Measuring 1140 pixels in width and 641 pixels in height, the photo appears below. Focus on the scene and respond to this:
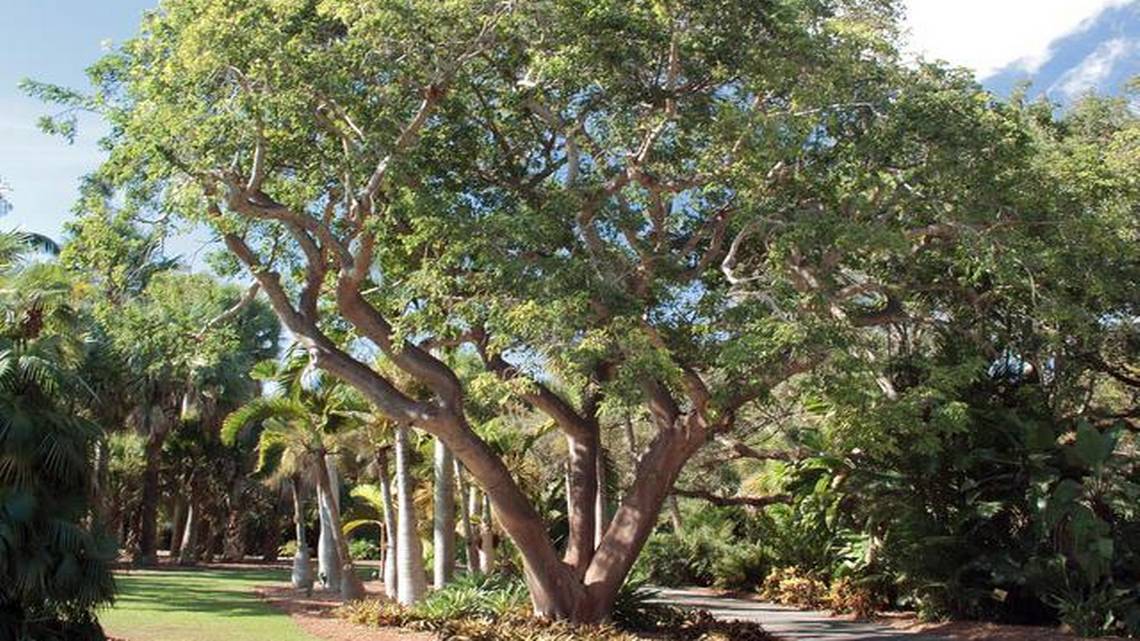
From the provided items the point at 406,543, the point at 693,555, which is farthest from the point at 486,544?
the point at 693,555

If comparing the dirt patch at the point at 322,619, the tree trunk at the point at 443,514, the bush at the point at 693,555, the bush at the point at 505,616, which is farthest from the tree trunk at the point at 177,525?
the bush at the point at 505,616

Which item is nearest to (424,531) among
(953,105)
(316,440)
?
(316,440)

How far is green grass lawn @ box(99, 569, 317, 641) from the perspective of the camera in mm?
16098

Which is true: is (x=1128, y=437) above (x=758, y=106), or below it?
below

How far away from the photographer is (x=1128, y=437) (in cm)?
2403

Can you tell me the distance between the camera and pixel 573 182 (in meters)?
15.7

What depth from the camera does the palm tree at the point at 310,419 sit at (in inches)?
882

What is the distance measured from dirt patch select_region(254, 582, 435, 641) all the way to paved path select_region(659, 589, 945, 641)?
728cm

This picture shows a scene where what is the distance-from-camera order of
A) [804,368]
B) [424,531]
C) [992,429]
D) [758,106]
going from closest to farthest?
[804,368] → [758,106] → [992,429] → [424,531]

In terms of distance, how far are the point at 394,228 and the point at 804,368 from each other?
6.40m

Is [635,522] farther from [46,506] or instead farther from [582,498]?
[46,506]

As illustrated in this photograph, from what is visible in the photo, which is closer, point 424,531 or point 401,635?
point 401,635

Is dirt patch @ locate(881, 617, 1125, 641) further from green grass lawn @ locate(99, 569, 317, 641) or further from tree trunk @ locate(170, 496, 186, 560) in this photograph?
tree trunk @ locate(170, 496, 186, 560)

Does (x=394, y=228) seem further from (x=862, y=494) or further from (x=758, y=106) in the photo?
(x=862, y=494)
